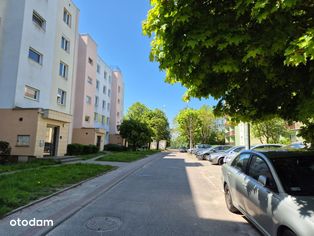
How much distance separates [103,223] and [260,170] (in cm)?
326

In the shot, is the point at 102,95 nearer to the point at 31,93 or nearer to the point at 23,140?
the point at 31,93

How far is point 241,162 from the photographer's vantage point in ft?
20.6

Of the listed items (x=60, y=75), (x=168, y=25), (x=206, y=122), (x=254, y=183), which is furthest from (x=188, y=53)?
(x=206, y=122)

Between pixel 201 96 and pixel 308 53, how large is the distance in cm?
300

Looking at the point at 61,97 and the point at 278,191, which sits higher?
the point at 61,97

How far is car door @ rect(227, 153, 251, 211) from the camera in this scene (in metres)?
5.59

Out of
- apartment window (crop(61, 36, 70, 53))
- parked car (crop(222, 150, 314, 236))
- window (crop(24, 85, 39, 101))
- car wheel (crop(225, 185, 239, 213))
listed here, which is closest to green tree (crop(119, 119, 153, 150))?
apartment window (crop(61, 36, 70, 53))

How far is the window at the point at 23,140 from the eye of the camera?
17.9 m

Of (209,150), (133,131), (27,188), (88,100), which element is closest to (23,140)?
(27,188)

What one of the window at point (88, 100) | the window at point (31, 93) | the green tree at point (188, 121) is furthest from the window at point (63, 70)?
the green tree at point (188, 121)

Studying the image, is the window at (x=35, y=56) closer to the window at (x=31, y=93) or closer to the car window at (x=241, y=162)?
the window at (x=31, y=93)

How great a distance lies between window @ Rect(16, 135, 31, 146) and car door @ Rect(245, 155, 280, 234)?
16.1m

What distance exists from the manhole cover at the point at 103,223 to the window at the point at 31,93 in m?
15.9

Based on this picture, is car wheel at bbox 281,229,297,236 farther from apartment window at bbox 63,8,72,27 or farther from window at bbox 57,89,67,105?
apartment window at bbox 63,8,72,27
